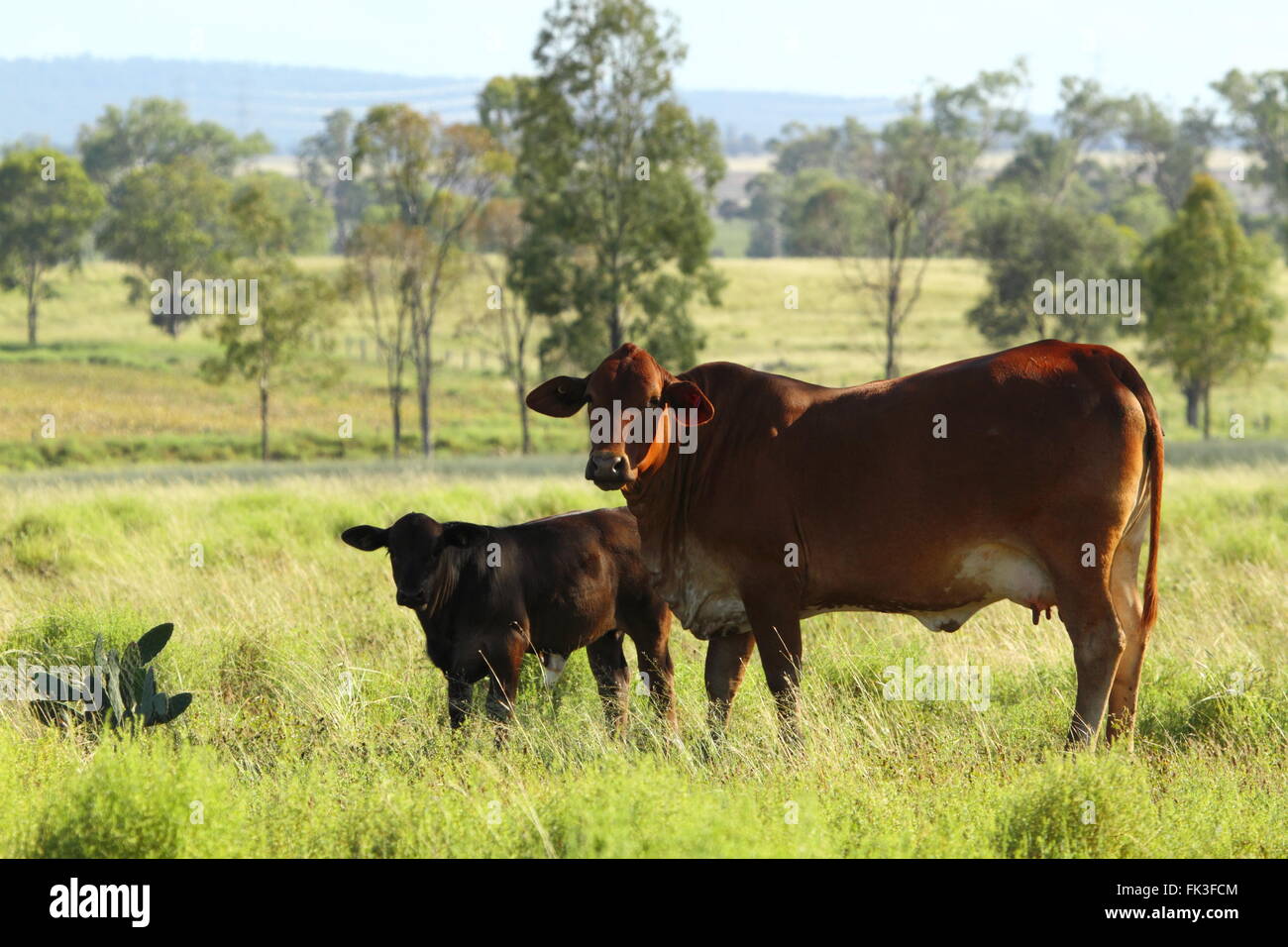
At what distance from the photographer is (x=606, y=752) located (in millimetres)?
6484

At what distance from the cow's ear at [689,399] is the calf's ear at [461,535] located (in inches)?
57.9

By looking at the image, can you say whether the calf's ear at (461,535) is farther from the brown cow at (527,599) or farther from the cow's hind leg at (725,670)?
the cow's hind leg at (725,670)

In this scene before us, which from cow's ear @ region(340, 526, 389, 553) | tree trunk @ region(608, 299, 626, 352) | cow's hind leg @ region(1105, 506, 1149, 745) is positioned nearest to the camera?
cow's hind leg @ region(1105, 506, 1149, 745)

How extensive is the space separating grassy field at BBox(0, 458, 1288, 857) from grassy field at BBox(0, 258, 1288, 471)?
91.4 feet

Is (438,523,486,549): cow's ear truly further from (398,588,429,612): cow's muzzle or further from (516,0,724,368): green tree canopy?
(516,0,724,368): green tree canopy

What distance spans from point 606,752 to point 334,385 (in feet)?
166

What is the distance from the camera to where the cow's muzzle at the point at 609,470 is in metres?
6.17

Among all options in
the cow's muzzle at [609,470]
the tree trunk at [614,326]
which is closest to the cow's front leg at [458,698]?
the cow's muzzle at [609,470]

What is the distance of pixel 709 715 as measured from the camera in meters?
7.20

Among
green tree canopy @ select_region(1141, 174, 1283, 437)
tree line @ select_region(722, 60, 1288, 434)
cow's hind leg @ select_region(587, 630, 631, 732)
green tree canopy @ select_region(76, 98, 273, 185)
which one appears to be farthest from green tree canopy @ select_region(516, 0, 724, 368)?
green tree canopy @ select_region(76, 98, 273, 185)

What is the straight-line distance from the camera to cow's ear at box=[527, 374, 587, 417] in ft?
22.1

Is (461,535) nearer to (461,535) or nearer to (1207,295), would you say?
(461,535)

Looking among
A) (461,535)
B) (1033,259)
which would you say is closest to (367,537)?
(461,535)
